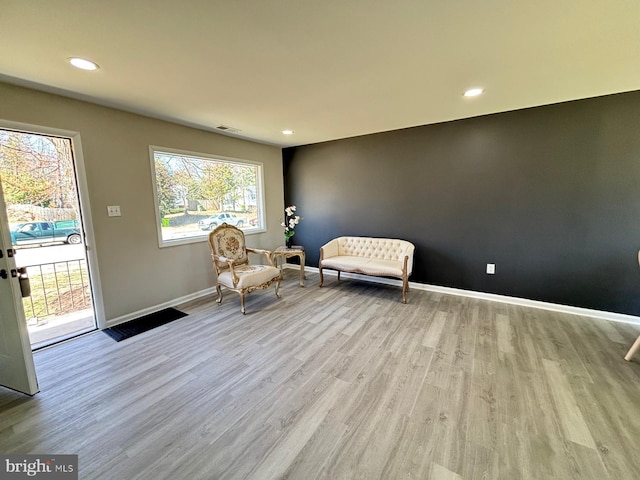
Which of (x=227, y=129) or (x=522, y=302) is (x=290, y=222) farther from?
(x=522, y=302)

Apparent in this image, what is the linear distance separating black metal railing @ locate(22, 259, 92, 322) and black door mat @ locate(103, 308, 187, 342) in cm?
63

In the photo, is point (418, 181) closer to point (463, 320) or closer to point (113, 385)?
point (463, 320)

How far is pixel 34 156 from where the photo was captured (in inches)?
98.6

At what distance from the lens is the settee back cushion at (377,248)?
389 centimetres

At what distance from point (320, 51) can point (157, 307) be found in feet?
11.2

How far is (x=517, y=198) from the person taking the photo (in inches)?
127

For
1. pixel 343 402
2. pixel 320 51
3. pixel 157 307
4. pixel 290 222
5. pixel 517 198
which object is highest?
pixel 320 51

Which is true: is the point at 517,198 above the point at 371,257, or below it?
above

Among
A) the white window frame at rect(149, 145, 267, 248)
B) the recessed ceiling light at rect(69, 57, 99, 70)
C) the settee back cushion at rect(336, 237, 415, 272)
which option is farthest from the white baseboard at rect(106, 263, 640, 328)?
the recessed ceiling light at rect(69, 57, 99, 70)

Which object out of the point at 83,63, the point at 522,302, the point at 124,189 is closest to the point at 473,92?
the point at 522,302

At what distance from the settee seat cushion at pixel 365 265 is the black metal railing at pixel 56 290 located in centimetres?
314

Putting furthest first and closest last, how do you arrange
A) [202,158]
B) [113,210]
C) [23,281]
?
[202,158], [113,210], [23,281]

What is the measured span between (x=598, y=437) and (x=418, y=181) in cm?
312

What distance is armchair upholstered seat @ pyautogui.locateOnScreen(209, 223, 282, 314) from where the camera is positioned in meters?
3.27
